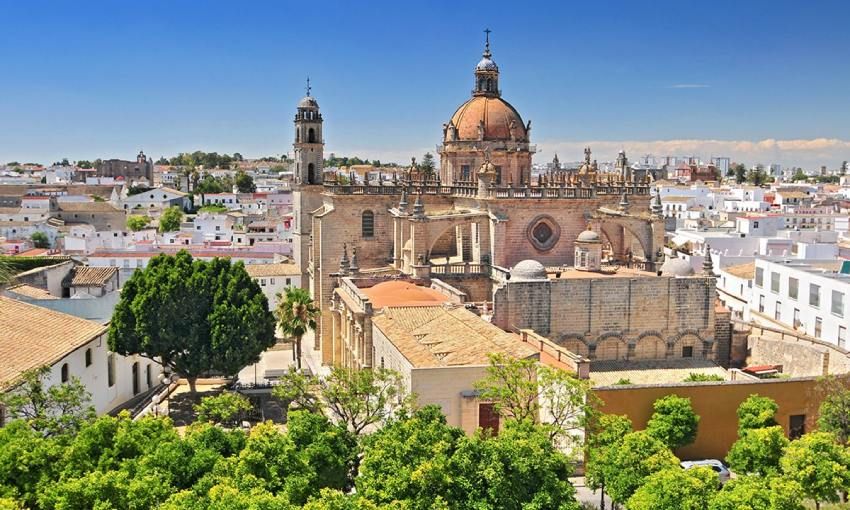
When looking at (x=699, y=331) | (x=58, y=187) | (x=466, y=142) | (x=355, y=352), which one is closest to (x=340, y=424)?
(x=355, y=352)

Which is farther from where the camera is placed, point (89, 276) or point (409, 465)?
point (89, 276)

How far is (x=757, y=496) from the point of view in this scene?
49.9ft

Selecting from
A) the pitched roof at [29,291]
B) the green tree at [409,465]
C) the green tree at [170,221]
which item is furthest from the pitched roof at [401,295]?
the green tree at [170,221]

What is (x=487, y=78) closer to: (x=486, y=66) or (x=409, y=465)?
(x=486, y=66)

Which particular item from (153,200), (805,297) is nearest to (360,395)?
(805,297)

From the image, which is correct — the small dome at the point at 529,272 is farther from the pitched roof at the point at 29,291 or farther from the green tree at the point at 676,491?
the pitched roof at the point at 29,291

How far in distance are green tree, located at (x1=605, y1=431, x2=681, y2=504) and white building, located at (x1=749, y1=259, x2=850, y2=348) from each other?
2022 cm

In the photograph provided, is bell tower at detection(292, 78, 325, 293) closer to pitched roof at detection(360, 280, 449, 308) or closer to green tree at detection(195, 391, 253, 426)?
pitched roof at detection(360, 280, 449, 308)

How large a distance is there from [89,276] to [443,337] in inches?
975

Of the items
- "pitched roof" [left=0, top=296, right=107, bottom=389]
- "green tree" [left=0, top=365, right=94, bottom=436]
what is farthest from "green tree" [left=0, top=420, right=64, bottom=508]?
"pitched roof" [left=0, top=296, right=107, bottom=389]

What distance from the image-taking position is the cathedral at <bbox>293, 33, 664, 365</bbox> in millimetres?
35406

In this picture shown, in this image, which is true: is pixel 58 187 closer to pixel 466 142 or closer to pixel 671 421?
pixel 466 142

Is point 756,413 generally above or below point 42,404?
below

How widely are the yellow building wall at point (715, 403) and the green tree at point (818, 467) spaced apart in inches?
224
